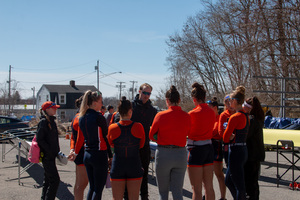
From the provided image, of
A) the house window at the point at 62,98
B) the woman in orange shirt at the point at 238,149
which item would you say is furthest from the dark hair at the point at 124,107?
the house window at the point at 62,98

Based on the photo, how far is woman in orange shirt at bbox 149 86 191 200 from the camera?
4168 millimetres

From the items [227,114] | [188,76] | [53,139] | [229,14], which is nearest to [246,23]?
[229,14]

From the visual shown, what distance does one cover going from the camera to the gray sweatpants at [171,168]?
4.16 m

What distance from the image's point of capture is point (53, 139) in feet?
16.7

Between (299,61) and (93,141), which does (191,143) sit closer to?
(93,141)

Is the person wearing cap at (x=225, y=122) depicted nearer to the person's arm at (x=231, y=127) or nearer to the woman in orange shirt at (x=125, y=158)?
the person's arm at (x=231, y=127)

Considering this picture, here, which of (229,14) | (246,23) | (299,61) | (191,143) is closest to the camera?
(191,143)

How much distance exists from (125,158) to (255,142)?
223cm

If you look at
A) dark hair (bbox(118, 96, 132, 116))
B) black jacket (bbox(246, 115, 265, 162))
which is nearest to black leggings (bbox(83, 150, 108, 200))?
dark hair (bbox(118, 96, 132, 116))

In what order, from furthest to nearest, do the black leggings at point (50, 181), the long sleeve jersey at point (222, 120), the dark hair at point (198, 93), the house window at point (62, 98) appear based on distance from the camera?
Result: the house window at point (62, 98) → the long sleeve jersey at point (222, 120) → the black leggings at point (50, 181) → the dark hair at point (198, 93)

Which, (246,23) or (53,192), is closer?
(53,192)

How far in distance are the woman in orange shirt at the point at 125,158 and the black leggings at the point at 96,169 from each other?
0.23m

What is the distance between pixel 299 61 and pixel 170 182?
1554 centimetres

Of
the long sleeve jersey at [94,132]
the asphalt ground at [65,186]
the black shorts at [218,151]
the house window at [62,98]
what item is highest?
the house window at [62,98]
